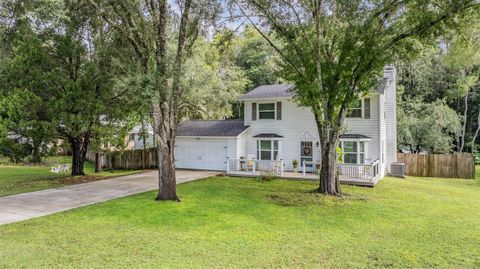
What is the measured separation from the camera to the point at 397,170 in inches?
749

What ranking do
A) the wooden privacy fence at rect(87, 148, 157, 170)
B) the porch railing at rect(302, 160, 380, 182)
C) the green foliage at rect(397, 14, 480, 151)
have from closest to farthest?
1. the porch railing at rect(302, 160, 380, 182)
2. the wooden privacy fence at rect(87, 148, 157, 170)
3. the green foliage at rect(397, 14, 480, 151)

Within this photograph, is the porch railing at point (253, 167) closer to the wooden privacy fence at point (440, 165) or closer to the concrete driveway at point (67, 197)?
the concrete driveway at point (67, 197)

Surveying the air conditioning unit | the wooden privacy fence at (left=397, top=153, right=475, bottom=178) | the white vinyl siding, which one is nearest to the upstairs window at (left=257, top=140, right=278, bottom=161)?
the white vinyl siding

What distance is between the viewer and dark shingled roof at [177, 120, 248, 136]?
20456 mm

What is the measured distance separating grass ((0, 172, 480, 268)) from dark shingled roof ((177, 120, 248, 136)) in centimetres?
826

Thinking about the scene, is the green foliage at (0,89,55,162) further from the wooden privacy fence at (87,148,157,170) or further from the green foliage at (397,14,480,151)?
the green foliage at (397,14,480,151)

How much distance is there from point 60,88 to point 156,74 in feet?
27.2

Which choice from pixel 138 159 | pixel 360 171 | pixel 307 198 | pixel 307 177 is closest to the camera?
pixel 307 198

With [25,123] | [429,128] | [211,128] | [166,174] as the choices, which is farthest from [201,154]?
[429,128]

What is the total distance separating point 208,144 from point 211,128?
1448 mm

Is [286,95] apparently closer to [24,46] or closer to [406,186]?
[406,186]

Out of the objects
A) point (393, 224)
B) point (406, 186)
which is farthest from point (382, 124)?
point (393, 224)

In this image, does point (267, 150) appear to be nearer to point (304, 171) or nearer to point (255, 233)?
point (304, 171)

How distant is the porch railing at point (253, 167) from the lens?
17594mm
